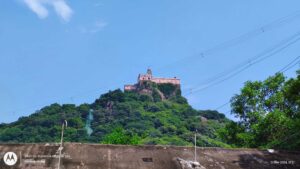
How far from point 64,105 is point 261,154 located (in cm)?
10079

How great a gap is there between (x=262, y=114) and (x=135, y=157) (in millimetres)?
22094

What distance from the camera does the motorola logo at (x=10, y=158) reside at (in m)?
22.3

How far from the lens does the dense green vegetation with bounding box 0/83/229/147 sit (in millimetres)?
89062

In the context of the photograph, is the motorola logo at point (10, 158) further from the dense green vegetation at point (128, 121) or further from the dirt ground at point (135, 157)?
the dense green vegetation at point (128, 121)

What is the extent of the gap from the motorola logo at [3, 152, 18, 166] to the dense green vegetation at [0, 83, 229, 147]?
31.9 meters

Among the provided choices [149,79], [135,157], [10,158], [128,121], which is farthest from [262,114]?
[149,79]

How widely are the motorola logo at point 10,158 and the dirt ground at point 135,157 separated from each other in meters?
0.15

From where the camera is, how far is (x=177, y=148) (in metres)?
26.3

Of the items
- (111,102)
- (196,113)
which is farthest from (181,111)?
(111,102)

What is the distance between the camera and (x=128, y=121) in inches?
4828

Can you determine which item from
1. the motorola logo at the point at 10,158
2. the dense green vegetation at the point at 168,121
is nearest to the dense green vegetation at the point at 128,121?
the dense green vegetation at the point at 168,121

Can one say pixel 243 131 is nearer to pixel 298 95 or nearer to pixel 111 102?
pixel 298 95

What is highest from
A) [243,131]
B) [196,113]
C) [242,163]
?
[196,113]

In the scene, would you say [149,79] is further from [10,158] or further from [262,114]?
[10,158]
